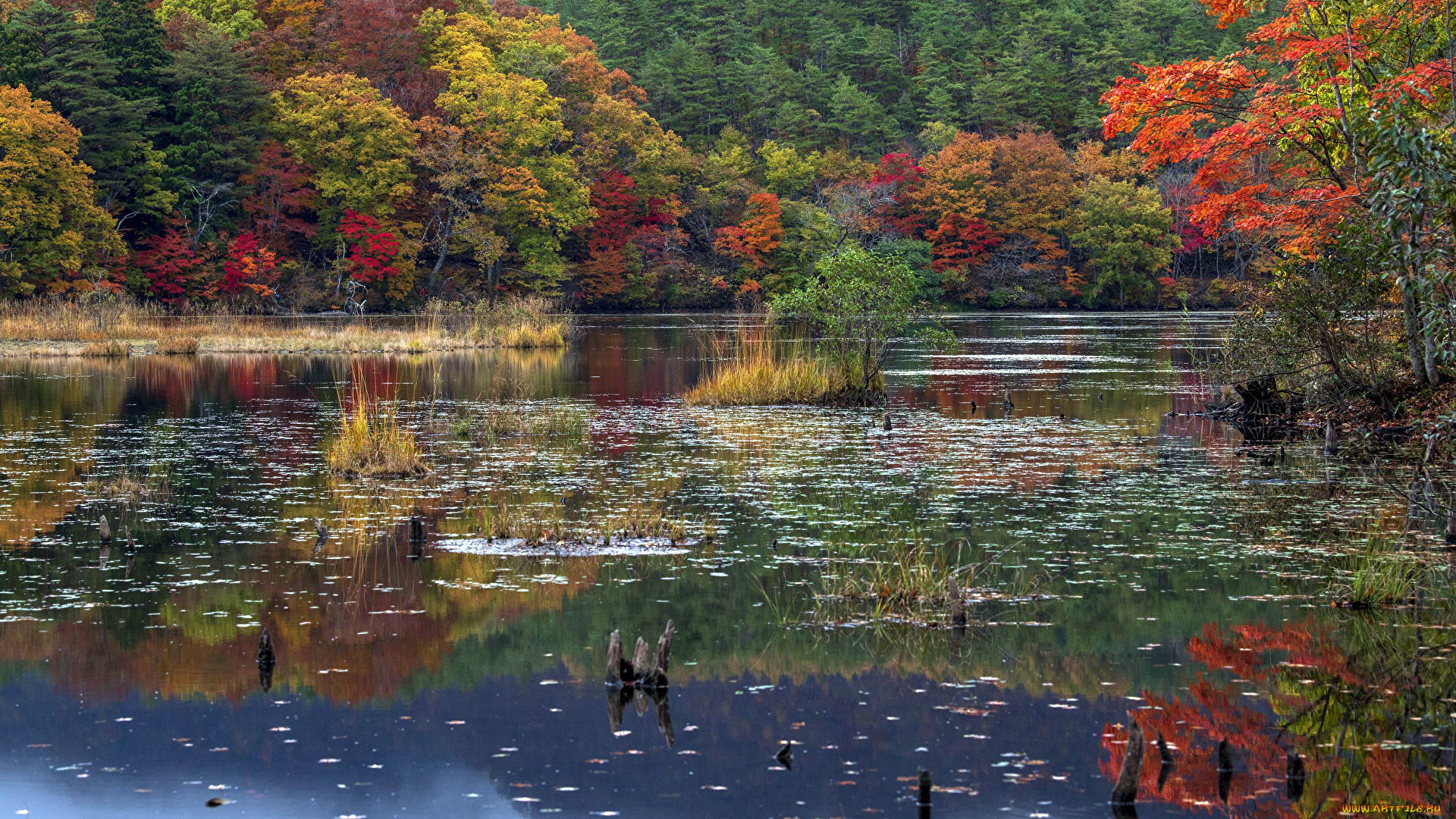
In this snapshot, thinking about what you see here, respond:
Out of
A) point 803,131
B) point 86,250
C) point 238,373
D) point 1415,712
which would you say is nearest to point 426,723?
point 1415,712

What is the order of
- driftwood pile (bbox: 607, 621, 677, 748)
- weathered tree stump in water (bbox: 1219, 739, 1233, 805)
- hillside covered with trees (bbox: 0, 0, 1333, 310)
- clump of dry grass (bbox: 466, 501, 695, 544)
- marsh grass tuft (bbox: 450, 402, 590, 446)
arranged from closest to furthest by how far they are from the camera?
weathered tree stump in water (bbox: 1219, 739, 1233, 805) → driftwood pile (bbox: 607, 621, 677, 748) → clump of dry grass (bbox: 466, 501, 695, 544) → marsh grass tuft (bbox: 450, 402, 590, 446) → hillside covered with trees (bbox: 0, 0, 1333, 310)

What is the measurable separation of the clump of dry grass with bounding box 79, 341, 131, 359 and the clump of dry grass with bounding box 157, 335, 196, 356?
3.67 feet

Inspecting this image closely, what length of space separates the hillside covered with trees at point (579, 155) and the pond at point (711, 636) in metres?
32.5

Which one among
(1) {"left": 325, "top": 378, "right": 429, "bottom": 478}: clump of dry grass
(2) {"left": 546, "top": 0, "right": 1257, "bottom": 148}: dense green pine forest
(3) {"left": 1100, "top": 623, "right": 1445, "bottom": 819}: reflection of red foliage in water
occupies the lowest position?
(3) {"left": 1100, "top": 623, "right": 1445, "bottom": 819}: reflection of red foliage in water

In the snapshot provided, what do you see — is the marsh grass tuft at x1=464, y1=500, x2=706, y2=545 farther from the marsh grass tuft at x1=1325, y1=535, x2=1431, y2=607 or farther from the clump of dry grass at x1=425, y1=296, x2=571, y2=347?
the clump of dry grass at x1=425, y1=296, x2=571, y2=347

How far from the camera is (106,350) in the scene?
126 ft

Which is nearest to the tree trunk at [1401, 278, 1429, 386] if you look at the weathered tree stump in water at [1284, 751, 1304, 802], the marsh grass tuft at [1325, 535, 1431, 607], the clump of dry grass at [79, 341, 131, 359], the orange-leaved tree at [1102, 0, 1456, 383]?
the orange-leaved tree at [1102, 0, 1456, 383]

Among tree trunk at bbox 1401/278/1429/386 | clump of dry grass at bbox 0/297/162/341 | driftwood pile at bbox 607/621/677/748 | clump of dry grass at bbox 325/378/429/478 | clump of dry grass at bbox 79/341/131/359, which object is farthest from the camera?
clump of dry grass at bbox 0/297/162/341

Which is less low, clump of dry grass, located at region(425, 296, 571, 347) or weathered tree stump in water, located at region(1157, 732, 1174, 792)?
clump of dry grass, located at region(425, 296, 571, 347)

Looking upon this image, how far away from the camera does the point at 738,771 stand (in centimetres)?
710

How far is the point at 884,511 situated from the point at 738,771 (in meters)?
6.92

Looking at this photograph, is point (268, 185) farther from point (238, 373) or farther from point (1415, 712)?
point (1415, 712)

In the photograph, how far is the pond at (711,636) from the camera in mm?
6965

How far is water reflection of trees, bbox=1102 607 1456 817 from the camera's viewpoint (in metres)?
6.70
